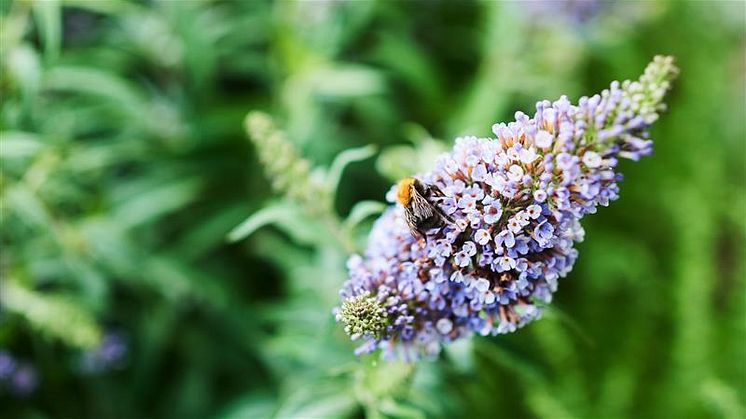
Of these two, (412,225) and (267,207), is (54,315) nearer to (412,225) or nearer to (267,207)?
(267,207)

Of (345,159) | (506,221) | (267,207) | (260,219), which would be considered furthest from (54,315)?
(506,221)

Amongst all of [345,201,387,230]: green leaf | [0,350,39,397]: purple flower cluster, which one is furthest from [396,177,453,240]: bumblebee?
[0,350,39,397]: purple flower cluster

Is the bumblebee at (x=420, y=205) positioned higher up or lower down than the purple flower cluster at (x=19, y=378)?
lower down

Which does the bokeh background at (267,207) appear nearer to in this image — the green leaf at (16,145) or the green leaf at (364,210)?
the green leaf at (16,145)

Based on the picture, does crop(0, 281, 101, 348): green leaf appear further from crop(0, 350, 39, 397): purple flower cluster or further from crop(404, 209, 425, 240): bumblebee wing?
crop(404, 209, 425, 240): bumblebee wing

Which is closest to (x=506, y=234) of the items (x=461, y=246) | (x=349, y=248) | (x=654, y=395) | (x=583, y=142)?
(x=461, y=246)

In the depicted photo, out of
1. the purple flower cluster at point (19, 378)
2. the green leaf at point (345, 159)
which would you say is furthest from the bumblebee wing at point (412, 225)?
the purple flower cluster at point (19, 378)

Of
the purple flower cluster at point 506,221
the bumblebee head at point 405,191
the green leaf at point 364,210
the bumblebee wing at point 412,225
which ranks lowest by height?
the purple flower cluster at point 506,221
